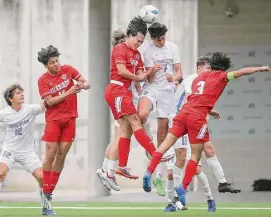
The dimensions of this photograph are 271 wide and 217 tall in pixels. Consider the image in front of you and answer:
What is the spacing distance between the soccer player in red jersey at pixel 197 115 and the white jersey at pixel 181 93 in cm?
116

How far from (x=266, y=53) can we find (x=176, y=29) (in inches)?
78.7

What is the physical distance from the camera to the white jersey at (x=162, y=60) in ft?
62.2

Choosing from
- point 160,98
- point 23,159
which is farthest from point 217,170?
point 23,159

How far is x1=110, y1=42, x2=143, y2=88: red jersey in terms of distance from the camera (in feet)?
60.5

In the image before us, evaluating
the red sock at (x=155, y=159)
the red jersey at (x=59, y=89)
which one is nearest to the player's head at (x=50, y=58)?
the red jersey at (x=59, y=89)

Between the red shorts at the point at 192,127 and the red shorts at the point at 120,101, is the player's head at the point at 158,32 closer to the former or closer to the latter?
the red shorts at the point at 120,101

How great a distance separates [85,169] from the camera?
26.8 meters

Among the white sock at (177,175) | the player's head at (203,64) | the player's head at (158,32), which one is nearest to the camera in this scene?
the player's head at (158,32)

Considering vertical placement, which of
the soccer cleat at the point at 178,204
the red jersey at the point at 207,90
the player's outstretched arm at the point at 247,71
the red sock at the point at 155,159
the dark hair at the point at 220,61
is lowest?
the soccer cleat at the point at 178,204

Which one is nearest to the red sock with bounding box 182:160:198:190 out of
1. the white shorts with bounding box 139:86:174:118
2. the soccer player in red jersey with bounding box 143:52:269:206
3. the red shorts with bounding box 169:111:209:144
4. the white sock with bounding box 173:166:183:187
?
the soccer player in red jersey with bounding box 143:52:269:206

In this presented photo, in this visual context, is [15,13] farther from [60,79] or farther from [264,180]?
[60,79]

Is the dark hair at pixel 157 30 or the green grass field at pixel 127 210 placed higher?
the dark hair at pixel 157 30

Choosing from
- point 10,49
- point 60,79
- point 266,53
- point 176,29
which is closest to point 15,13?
point 10,49

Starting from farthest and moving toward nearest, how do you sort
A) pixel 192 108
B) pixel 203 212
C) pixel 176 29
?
1. pixel 176 29
2. pixel 203 212
3. pixel 192 108
